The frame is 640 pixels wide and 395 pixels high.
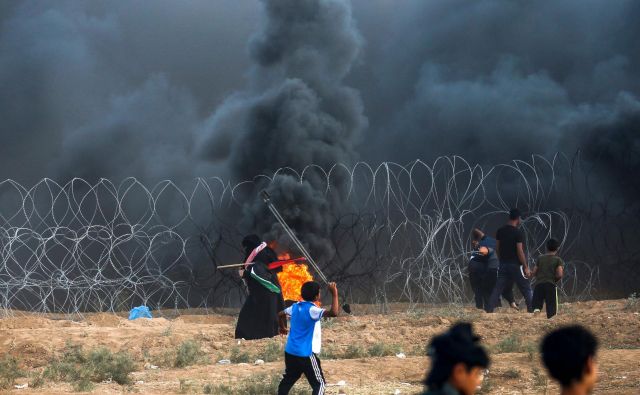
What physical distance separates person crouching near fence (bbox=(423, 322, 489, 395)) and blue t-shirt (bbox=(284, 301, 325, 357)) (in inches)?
173

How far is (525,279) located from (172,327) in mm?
5116

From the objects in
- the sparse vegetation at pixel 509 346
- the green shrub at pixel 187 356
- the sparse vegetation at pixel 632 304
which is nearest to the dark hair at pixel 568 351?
the sparse vegetation at pixel 509 346

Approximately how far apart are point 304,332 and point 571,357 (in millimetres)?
4480

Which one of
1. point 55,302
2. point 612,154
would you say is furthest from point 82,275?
point 612,154

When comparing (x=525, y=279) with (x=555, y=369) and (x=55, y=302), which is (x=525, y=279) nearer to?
(x=55, y=302)

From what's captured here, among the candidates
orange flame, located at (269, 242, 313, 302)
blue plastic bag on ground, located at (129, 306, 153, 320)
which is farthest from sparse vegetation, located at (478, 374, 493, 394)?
blue plastic bag on ground, located at (129, 306, 153, 320)

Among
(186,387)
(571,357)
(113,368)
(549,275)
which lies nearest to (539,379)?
(186,387)

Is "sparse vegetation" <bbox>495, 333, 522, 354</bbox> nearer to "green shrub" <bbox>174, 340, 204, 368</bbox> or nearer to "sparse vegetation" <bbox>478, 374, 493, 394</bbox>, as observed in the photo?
"sparse vegetation" <bbox>478, 374, 493, 394</bbox>

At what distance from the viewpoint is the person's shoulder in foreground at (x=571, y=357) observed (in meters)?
3.58

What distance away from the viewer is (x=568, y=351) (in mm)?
3586

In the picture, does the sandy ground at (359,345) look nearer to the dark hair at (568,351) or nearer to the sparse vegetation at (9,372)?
the sparse vegetation at (9,372)

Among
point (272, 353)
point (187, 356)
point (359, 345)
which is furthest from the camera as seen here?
point (359, 345)

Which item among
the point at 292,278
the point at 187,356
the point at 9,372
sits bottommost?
the point at 9,372

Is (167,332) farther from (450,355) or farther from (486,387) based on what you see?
(450,355)
